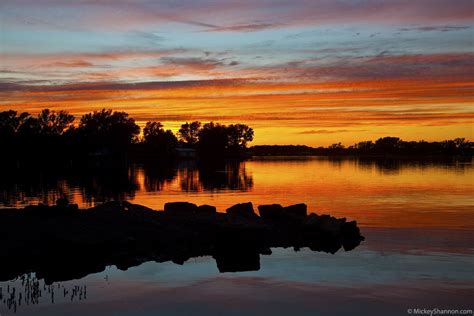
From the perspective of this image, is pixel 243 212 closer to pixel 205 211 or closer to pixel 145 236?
pixel 205 211

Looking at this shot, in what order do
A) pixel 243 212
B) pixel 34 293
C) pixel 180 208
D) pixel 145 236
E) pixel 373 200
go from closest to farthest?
pixel 34 293
pixel 145 236
pixel 243 212
pixel 180 208
pixel 373 200

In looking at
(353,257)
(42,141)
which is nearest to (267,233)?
(353,257)

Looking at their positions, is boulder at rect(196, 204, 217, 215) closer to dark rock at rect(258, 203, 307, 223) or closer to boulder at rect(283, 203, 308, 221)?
dark rock at rect(258, 203, 307, 223)

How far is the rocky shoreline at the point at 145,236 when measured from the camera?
78.1 ft

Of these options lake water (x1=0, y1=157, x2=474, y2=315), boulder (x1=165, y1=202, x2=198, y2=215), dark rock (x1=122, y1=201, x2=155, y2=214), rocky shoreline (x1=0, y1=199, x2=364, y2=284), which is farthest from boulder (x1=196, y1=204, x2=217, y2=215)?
lake water (x1=0, y1=157, x2=474, y2=315)

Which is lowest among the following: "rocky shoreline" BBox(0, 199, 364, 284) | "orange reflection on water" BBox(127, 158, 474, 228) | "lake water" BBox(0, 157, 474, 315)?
"lake water" BBox(0, 157, 474, 315)

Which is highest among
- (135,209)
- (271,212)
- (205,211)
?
(135,209)

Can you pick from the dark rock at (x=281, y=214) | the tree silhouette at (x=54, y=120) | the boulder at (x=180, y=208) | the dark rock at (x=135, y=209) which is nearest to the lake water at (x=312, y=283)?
the dark rock at (x=281, y=214)

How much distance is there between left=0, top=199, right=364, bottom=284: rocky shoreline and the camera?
938 inches

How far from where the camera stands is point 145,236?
2745 cm

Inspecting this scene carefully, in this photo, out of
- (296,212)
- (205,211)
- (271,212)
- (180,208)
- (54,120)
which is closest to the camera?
(205,211)

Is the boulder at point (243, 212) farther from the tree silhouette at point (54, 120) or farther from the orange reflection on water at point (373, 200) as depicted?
the tree silhouette at point (54, 120)

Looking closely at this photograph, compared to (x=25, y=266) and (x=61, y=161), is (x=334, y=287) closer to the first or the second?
(x=25, y=266)

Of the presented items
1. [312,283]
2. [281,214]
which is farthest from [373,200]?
[312,283]
